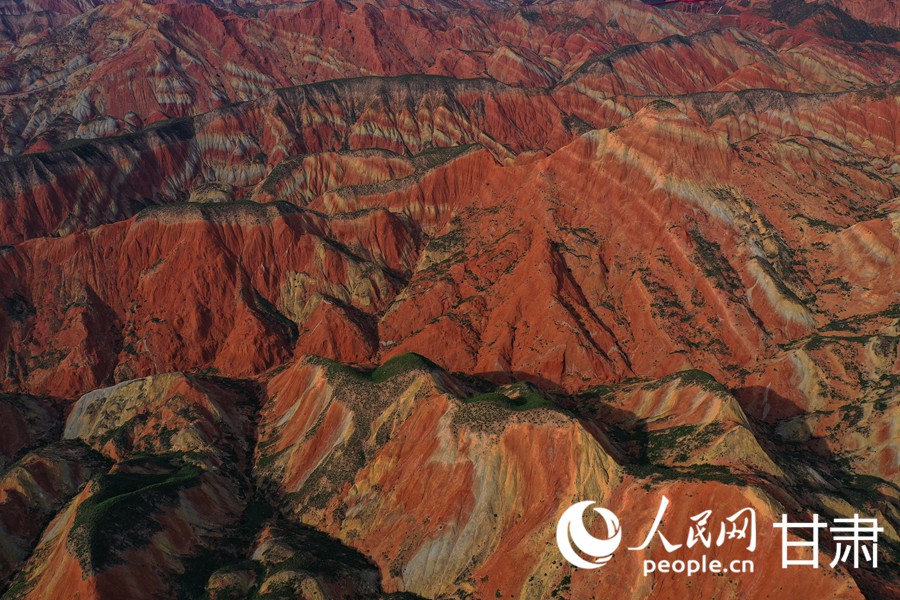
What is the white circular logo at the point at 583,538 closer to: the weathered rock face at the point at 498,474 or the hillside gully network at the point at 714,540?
the hillside gully network at the point at 714,540

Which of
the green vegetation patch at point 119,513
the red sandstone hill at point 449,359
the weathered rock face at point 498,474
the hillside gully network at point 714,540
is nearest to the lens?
the hillside gully network at point 714,540

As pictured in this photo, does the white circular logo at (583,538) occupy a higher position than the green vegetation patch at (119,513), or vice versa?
the white circular logo at (583,538)

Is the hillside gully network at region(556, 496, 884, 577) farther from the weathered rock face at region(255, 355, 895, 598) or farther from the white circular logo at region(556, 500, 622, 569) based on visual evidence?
the weathered rock face at region(255, 355, 895, 598)

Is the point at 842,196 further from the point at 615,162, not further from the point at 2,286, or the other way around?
the point at 2,286

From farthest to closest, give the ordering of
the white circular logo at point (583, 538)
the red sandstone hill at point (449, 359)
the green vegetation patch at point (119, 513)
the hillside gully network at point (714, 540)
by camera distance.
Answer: the red sandstone hill at point (449, 359) → the green vegetation patch at point (119, 513) → the white circular logo at point (583, 538) → the hillside gully network at point (714, 540)

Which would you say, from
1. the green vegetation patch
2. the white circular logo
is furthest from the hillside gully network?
the green vegetation patch

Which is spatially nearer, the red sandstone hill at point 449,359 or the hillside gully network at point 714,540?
the hillside gully network at point 714,540

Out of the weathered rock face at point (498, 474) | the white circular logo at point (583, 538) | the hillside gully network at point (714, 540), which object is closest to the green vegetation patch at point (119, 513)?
the weathered rock face at point (498, 474)

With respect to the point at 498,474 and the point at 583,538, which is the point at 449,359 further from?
the point at 583,538
